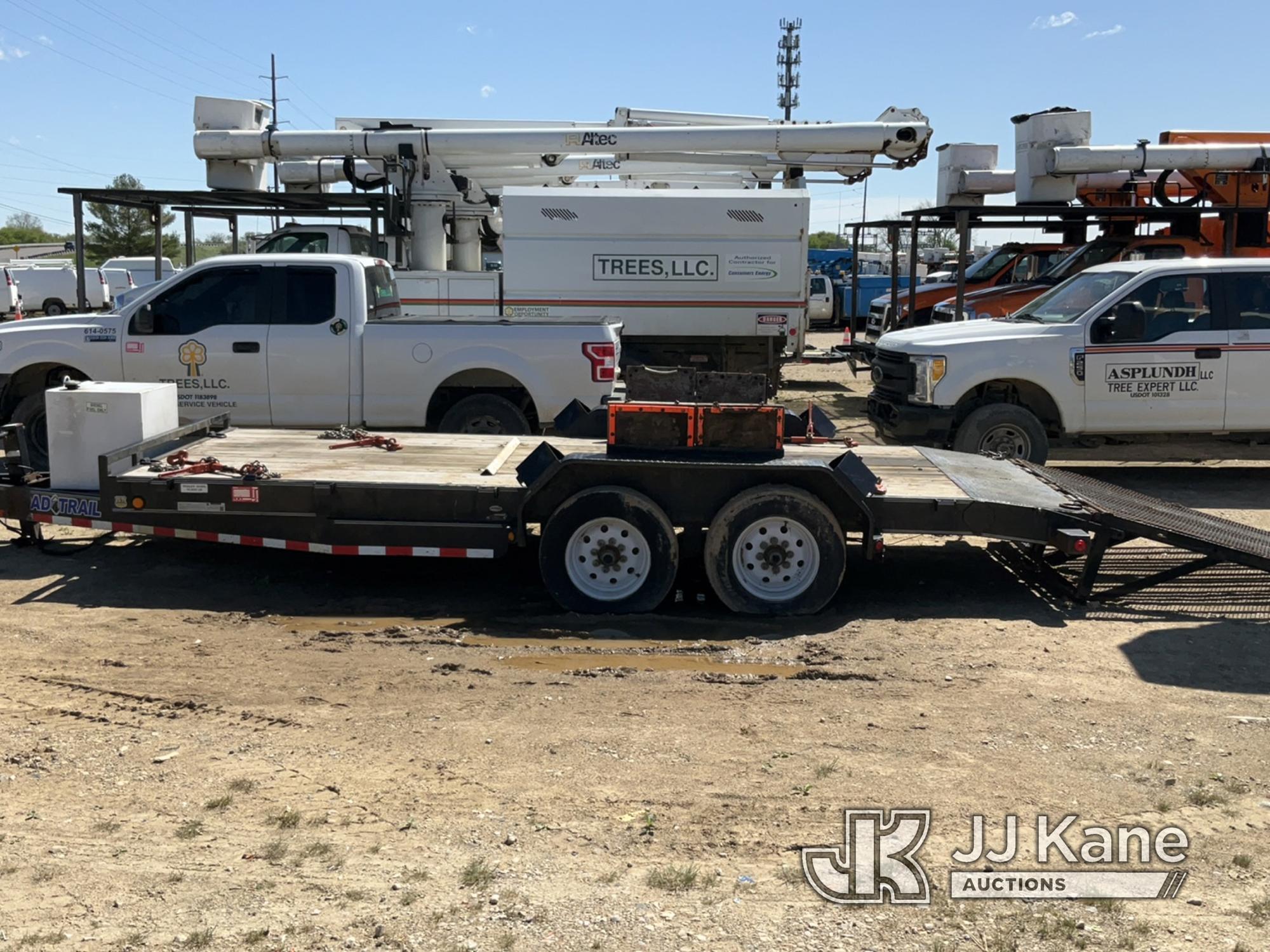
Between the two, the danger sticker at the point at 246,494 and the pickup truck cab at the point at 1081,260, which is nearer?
the danger sticker at the point at 246,494

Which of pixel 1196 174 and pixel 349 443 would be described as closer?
pixel 349 443

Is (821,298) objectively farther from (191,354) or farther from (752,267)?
(191,354)

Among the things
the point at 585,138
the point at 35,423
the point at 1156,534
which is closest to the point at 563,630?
the point at 1156,534

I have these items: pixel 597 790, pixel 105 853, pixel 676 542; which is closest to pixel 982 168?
pixel 676 542

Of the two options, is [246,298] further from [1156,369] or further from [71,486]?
[1156,369]

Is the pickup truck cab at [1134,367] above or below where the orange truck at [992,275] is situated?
below

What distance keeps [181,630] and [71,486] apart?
1.70 meters

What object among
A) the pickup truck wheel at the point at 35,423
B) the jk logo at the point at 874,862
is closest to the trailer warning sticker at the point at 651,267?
the pickup truck wheel at the point at 35,423

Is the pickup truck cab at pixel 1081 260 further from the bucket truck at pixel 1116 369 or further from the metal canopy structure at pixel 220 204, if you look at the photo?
the metal canopy structure at pixel 220 204

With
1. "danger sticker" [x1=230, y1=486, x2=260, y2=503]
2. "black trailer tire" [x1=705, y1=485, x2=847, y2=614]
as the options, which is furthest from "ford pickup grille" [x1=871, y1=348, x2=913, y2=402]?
"danger sticker" [x1=230, y1=486, x2=260, y2=503]

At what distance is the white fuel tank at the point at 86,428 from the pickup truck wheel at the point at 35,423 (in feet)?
8.37

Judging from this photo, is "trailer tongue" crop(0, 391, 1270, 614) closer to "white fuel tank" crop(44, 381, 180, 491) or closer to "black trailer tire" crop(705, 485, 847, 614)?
"black trailer tire" crop(705, 485, 847, 614)

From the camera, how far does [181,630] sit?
682 centimetres

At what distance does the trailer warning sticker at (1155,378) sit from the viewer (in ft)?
35.1
